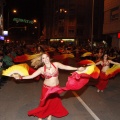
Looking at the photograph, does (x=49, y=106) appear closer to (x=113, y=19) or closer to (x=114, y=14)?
(x=114, y=14)

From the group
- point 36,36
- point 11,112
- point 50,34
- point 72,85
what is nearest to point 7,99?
point 11,112

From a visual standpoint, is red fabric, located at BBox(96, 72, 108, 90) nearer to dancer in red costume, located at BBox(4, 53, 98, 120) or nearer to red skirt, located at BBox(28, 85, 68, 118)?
dancer in red costume, located at BBox(4, 53, 98, 120)

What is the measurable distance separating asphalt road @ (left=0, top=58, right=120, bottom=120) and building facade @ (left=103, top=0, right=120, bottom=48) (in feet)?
85.9

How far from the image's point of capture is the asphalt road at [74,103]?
7.72m

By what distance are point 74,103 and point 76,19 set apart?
7513cm

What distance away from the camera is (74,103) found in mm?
9430

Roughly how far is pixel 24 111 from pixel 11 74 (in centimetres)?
144

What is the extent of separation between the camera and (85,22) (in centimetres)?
8100

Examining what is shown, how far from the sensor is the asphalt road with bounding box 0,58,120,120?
772 centimetres

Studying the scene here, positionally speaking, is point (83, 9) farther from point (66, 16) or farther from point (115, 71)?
point (115, 71)

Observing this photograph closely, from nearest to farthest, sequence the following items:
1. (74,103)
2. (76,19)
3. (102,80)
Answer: (74,103)
(102,80)
(76,19)

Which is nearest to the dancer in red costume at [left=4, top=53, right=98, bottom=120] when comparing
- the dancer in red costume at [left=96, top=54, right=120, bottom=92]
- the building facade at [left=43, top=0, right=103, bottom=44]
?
the dancer in red costume at [left=96, top=54, right=120, bottom=92]

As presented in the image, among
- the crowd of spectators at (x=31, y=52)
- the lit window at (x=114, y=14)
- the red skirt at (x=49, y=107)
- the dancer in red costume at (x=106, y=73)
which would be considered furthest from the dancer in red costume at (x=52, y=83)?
the lit window at (x=114, y=14)

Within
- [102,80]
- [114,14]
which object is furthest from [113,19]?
[102,80]
